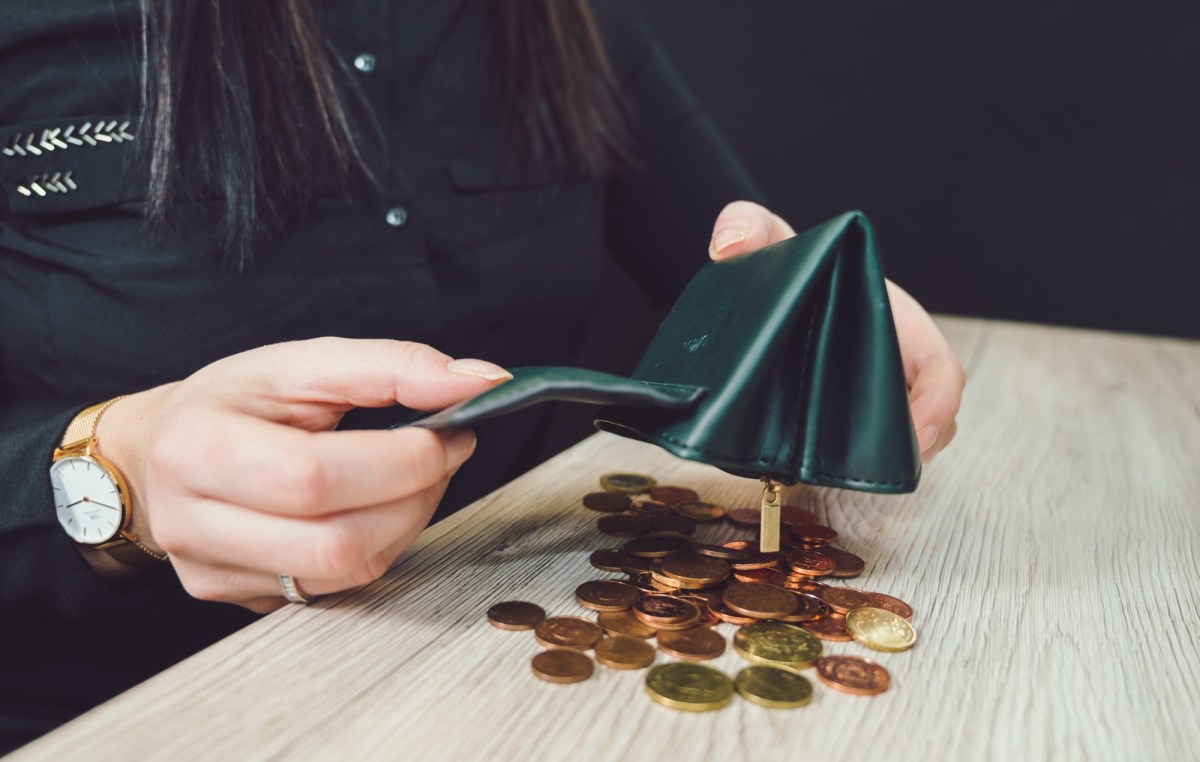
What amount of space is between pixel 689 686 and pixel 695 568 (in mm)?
139

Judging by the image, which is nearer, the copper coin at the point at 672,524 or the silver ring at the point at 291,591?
the silver ring at the point at 291,591

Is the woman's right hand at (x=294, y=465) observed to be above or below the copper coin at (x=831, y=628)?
above

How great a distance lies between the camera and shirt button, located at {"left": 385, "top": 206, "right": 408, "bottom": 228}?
103 cm

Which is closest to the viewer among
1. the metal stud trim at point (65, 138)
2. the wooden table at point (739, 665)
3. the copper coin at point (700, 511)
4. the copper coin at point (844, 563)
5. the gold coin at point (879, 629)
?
the wooden table at point (739, 665)

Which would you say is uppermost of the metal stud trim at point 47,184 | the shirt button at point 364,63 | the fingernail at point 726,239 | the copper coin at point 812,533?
the shirt button at point 364,63

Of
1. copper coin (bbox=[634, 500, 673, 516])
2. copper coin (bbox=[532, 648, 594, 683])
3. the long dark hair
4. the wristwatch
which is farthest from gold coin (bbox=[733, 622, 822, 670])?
the long dark hair

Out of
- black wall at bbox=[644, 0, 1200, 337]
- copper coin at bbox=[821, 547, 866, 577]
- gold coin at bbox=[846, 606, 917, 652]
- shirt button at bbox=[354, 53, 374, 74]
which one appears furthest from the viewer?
black wall at bbox=[644, 0, 1200, 337]

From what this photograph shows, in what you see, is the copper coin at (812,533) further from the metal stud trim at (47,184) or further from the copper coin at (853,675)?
the metal stud trim at (47,184)

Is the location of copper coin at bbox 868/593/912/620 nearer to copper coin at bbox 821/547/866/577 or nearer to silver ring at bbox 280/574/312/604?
copper coin at bbox 821/547/866/577

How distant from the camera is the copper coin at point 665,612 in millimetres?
570

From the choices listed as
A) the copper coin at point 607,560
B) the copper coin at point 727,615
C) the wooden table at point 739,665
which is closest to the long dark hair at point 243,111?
the wooden table at point 739,665

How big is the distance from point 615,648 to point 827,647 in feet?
0.47

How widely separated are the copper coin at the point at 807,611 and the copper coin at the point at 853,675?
48 millimetres

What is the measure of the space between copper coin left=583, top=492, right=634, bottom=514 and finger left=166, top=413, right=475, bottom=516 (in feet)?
0.84
